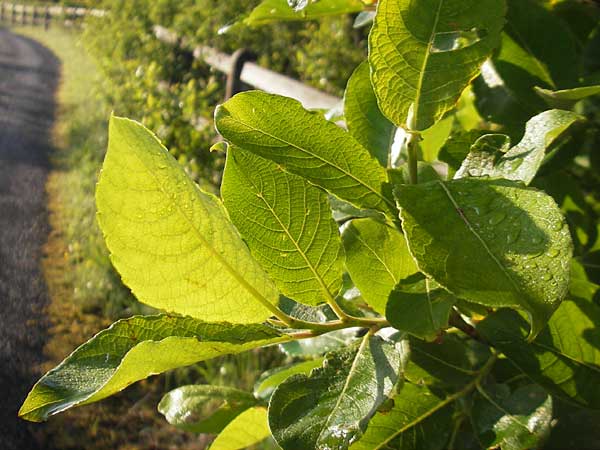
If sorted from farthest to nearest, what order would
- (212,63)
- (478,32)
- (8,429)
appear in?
1. (212,63)
2. (8,429)
3. (478,32)

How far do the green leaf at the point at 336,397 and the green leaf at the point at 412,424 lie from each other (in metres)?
0.09

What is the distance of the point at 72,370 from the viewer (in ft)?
1.33

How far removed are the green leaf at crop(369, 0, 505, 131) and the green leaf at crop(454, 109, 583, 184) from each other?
0.13 feet

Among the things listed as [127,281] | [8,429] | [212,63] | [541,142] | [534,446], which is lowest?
[8,429]

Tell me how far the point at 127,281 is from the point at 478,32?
0.94 ft

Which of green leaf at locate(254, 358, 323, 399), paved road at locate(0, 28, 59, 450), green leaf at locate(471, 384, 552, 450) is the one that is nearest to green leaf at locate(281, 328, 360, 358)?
green leaf at locate(254, 358, 323, 399)

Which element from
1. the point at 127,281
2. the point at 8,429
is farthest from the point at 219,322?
the point at 8,429

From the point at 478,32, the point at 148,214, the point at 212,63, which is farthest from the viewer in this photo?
the point at 212,63

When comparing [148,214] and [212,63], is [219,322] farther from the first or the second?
[212,63]

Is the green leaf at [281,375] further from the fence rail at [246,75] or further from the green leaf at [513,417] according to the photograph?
the fence rail at [246,75]

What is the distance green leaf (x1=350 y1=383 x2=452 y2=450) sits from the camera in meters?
0.51

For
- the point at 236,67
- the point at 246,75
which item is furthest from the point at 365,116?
the point at 236,67

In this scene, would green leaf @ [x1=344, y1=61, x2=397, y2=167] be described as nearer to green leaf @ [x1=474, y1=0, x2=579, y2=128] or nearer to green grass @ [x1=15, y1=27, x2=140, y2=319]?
green leaf @ [x1=474, y1=0, x2=579, y2=128]

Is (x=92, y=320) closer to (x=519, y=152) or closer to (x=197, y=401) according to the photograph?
(x=197, y=401)
